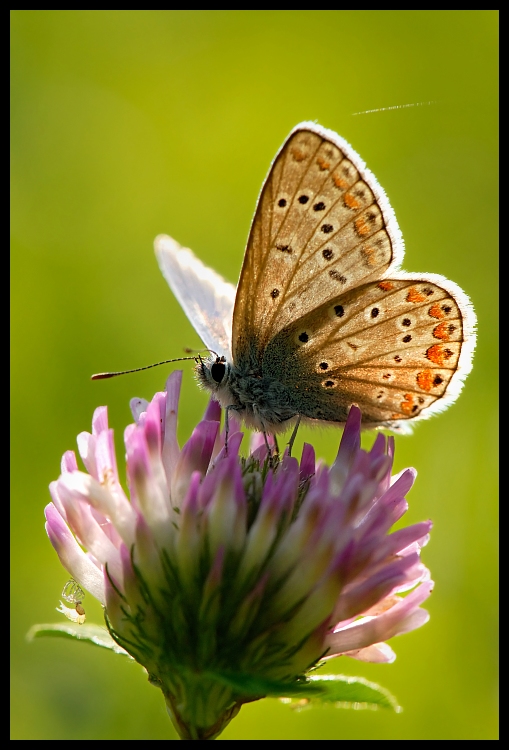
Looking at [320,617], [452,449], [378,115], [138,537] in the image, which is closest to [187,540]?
[138,537]

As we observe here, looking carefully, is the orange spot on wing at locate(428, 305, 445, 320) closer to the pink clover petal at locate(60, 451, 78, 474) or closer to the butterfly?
the butterfly

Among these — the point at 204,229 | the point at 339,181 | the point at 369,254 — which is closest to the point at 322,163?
the point at 339,181

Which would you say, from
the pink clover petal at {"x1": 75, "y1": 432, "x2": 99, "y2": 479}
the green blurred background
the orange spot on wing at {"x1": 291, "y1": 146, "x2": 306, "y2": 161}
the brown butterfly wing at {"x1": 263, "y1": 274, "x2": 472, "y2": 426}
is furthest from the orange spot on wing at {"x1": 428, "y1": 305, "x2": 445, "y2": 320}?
the green blurred background

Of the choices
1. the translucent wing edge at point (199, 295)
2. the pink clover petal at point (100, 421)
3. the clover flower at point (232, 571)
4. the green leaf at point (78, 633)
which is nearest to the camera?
the clover flower at point (232, 571)

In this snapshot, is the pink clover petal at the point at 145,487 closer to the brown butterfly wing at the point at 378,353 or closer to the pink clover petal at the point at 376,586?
the pink clover petal at the point at 376,586

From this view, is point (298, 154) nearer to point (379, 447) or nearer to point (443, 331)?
point (443, 331)

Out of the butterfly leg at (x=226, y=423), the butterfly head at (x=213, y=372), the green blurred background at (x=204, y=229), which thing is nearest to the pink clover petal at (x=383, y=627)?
the butterfly leg at (x=226, y=423)

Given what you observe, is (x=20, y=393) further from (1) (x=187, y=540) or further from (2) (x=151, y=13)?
(2) (x=151, y=13)
